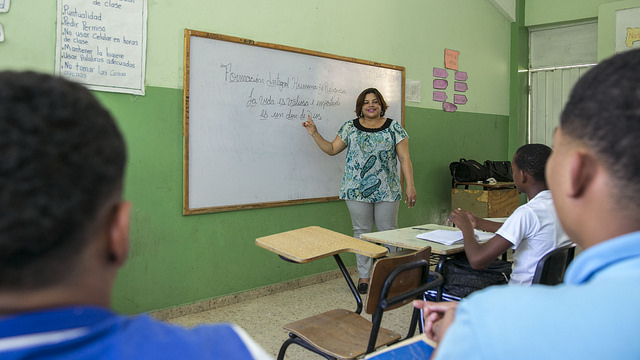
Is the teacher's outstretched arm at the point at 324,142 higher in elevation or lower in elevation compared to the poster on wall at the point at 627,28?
lower

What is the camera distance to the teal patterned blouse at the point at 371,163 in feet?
11.4

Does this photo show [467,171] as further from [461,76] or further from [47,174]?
[47,174]

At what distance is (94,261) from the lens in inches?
18.6

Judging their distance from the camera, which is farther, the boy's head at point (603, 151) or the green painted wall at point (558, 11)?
the green painted wall at point (558, 11)

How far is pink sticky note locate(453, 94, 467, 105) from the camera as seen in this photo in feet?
16.7

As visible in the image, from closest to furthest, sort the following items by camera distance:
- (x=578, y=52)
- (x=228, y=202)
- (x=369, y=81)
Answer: (x=228, y=202) → (x=369, y=81) → (x=578, y=52)

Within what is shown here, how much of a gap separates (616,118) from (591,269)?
0.18m

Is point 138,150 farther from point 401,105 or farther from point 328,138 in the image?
point 401,105

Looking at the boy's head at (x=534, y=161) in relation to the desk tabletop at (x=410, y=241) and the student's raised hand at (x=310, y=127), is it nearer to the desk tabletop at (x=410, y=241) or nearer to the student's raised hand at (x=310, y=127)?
the desk tabletop at (x=410, y=241)

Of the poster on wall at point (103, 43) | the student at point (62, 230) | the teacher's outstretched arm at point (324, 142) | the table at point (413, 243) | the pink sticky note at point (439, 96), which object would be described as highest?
the pink sticky note at point (439, 96)

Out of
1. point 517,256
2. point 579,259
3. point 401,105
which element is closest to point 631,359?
point 579,259

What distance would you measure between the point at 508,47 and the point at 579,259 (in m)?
6.04

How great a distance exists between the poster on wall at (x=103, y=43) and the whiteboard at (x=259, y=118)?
0.98 ft

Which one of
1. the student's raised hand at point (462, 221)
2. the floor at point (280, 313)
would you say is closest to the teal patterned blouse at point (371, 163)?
the floor at point (280, 313)
